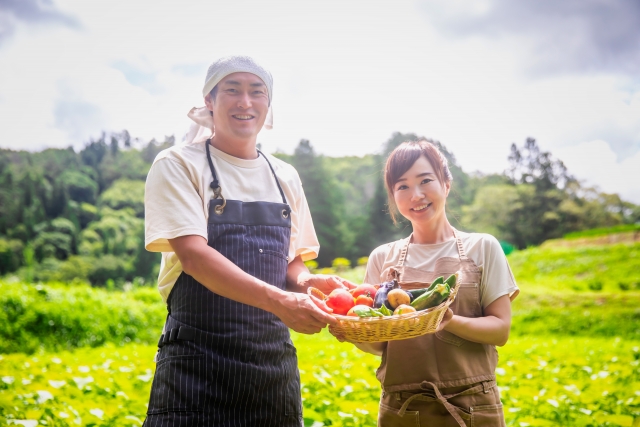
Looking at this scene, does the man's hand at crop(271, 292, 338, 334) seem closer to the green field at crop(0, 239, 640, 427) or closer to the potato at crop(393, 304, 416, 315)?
the potato at crop(393, 304, 416, 315)

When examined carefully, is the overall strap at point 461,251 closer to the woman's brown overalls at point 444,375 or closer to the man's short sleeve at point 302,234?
the woman's brown overalls at point 444,375

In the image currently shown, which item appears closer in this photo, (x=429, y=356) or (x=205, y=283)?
(x=205, y=283)

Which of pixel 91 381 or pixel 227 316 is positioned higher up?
pixel 227 316

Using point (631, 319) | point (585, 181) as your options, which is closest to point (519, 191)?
point (585, 181)

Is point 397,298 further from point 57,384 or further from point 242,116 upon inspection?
point 57,384

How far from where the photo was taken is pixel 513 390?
4.65 meters

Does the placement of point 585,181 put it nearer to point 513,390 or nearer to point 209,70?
point 513,390

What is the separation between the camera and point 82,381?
448 cm

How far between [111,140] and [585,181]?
1093 inches

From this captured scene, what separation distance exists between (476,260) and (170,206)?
3.73 ft

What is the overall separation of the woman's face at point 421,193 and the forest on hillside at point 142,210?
2054cm

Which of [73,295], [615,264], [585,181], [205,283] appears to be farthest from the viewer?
[585,181]

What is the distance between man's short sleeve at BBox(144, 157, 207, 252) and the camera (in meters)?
1.84

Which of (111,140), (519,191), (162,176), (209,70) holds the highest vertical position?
(111,140)
